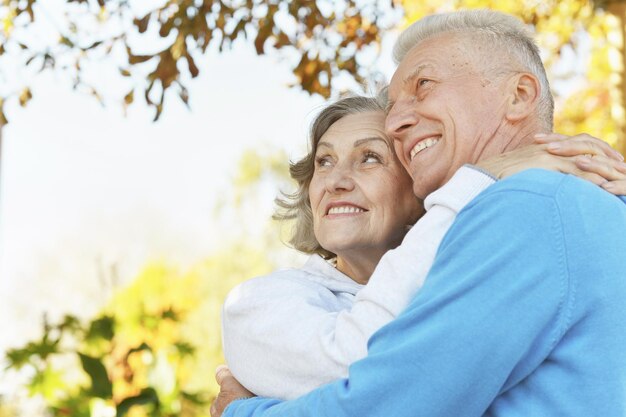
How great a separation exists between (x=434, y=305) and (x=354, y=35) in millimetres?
2684

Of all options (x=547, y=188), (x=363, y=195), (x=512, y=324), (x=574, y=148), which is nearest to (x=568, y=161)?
(x=574, y=148)

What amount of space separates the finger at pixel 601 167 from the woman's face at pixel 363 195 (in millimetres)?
695

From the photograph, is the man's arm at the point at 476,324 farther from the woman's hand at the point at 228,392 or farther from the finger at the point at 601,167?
the woman's hand at the point at 228,392

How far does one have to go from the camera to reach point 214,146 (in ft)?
144

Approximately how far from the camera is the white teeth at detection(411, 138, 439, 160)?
2.11 meters

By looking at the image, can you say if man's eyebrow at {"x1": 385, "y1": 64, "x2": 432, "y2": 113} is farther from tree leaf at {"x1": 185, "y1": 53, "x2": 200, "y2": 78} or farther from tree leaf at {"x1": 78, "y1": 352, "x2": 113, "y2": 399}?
tree leaf at {"x1": 78, "y1": 352, "x2": 113, "y2": 399}

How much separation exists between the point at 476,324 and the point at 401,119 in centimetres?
81

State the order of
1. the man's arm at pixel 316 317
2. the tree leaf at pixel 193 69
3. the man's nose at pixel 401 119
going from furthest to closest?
the tree leaf at pixel 193 69
the man's nose at pixel 401 119
the man's arm at pixel 316 317

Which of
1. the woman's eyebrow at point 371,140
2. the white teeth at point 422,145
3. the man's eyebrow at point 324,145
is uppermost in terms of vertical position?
the white teeth at point 422,145

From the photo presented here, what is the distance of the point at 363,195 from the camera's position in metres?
2.42

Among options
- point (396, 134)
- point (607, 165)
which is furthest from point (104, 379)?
point (607, 165)

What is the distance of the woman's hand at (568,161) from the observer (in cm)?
177

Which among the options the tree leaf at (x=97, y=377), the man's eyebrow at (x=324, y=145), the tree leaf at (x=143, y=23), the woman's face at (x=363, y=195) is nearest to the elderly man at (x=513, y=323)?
the woman's face at (x=363, y=195)

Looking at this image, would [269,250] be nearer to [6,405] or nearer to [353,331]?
[6,405]
